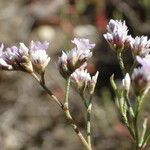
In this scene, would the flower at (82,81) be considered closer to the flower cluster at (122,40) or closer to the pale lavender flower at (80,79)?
the pale lavender flower at (80,79)

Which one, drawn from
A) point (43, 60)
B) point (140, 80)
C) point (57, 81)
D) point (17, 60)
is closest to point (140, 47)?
point (140, 80)

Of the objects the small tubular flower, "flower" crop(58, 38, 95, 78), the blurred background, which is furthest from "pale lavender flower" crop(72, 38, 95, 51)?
the blurred background

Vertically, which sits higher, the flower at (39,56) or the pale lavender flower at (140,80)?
the flower at (39,56)

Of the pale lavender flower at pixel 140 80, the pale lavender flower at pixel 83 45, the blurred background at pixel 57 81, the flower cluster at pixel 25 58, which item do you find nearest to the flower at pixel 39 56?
the flower cluster at pixel 25 58

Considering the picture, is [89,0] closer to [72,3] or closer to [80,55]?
[72,3]

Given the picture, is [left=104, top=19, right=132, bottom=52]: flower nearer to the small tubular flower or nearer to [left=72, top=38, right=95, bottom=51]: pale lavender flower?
[left=72, top=38, right=95, bottom=51]: pale lavender flower

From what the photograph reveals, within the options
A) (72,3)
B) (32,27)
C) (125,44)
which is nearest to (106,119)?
(72,3)

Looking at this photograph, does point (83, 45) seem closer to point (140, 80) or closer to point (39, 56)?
point (39, 56)
